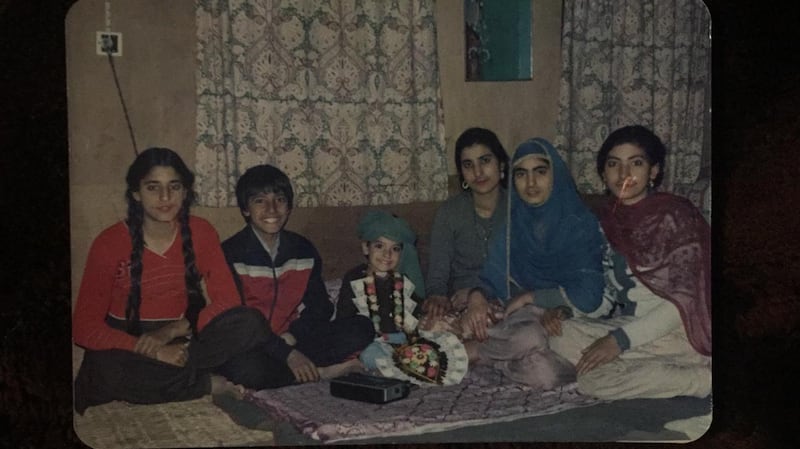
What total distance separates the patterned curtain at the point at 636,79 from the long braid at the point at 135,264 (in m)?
1.52

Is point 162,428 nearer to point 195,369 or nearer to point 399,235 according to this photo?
point 195,369

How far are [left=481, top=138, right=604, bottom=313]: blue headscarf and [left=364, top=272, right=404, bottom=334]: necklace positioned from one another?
1.06ft

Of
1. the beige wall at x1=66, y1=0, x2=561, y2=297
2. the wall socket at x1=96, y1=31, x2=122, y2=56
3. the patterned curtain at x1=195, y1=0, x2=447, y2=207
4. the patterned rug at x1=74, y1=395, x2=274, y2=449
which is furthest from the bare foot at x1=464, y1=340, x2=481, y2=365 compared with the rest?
the wall socket at x1=96, y1=31, x2=122, y2=56

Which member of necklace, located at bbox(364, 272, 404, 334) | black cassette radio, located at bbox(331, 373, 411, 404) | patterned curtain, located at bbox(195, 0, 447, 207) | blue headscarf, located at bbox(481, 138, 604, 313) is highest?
patterned curtain, located at bbox(195, 0, 447, 207)

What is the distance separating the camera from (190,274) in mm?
2984

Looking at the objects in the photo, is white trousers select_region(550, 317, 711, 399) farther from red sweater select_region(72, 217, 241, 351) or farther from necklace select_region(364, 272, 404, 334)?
red sweater select_region(72, 217, 241, 351)

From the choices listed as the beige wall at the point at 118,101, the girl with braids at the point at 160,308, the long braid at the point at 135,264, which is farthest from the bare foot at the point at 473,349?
the long braid at the point at 135,264

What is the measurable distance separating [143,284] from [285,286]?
50 cm

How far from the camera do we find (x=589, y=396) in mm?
3039

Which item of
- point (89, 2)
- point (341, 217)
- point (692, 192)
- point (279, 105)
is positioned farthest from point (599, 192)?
point (89, 2)

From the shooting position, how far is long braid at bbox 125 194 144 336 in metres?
2.96

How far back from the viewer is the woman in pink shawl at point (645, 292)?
3031 millimetres

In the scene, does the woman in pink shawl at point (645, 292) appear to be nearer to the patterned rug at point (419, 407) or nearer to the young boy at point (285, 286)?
the patterned rug at point (419, 407)

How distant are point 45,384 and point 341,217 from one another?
1.20 m
